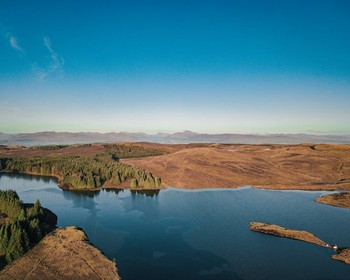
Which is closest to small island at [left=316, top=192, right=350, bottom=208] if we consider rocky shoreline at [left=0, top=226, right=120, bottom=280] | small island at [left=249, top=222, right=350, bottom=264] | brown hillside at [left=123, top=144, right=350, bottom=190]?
brown hillside at [left=123, top=144, right=350, bottom=190]

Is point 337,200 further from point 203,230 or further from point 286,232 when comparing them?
point 203,230

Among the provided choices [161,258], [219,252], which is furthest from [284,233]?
[161,258]

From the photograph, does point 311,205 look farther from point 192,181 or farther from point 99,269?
point 99,269

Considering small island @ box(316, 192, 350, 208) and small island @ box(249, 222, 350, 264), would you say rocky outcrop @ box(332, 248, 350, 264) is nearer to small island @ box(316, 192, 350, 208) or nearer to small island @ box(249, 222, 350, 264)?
small island @ box(249, 222, 350, 264)

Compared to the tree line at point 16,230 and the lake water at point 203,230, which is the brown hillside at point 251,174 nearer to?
the lake water at point 203,230

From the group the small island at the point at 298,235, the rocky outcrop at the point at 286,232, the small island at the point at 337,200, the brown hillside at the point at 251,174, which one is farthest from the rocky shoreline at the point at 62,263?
the brown hillside at the point at 251,174

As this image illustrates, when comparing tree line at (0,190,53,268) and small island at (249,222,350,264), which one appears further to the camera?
small island at (249,222,350,264)

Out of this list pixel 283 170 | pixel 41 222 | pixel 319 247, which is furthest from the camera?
pixel 283 170
